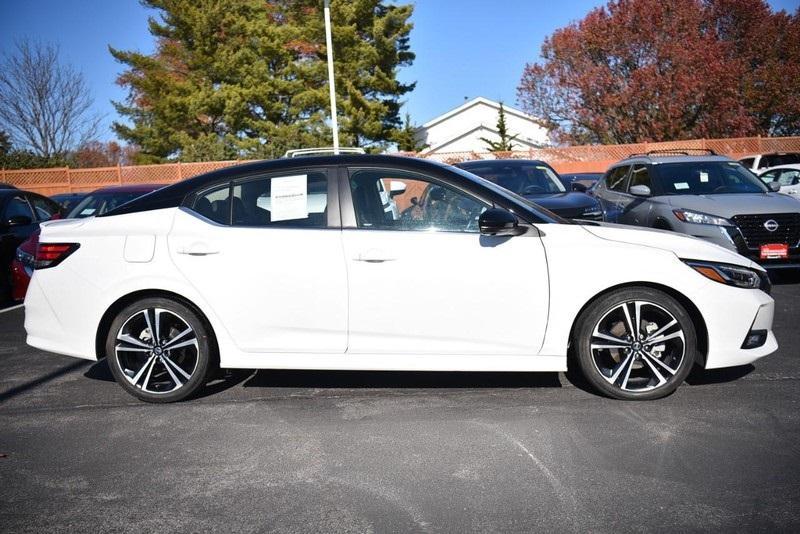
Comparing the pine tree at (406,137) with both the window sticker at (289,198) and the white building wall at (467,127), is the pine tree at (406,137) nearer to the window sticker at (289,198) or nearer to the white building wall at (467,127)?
the white building wall at (467,127)

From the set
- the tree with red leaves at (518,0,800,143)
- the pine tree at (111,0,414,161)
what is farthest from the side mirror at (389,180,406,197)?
the tree with red leaves at (518,0,800,143)

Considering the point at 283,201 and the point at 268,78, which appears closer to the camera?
the point at 283,201

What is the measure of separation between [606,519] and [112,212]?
→ 360 cm

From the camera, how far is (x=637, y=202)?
29.9 ft

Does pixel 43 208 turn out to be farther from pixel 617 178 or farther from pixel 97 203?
pixel 617 178

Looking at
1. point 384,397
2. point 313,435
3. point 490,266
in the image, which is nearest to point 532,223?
point 490,266

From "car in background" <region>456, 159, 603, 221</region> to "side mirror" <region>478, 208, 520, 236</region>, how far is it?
13.8 feet

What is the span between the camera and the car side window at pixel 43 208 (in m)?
9.46

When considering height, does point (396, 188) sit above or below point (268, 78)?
below

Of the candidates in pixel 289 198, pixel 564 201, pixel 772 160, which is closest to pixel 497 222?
pixel 289 198

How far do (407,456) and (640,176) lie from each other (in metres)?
7.04

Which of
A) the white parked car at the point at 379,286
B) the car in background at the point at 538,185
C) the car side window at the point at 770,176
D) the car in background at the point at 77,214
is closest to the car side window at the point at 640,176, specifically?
the car in background at the point at 538,185

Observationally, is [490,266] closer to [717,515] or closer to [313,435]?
[313,435]

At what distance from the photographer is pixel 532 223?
4.30m
